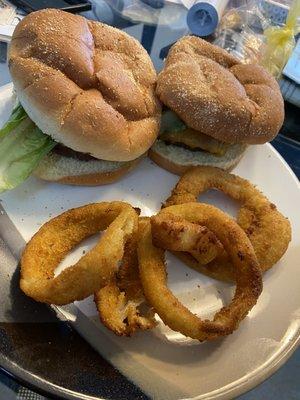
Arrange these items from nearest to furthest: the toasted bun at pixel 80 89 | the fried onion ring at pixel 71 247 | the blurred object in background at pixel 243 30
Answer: the fried onion ring at pixel 71 247 → the toasted bun at pixel 80 89 → the blurred object in background at pixel 243 30

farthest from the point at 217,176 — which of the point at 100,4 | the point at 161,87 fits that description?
the point at 100,4

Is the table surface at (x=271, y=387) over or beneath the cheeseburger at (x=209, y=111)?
beneath

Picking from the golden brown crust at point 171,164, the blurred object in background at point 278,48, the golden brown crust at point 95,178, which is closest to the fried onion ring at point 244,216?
the golden brown crust at point 171,164

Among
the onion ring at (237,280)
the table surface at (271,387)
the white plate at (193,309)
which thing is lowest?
the table surface at (271,387)

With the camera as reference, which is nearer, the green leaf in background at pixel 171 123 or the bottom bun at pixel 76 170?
the bottom bun at pixel 76 170

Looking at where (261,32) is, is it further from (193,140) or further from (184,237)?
(184,237)

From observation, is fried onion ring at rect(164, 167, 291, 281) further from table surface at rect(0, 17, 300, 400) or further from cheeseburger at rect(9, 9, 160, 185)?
table surface at rect(0, 17, 300, 400)

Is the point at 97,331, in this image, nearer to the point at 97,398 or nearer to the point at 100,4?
the point at 97,398

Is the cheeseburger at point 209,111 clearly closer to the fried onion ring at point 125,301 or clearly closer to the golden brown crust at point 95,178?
the golden brown crust at point 95,178

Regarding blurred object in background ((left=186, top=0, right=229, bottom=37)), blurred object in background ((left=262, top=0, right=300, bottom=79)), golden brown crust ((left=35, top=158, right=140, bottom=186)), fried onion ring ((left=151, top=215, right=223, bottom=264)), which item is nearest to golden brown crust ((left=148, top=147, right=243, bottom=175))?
golden brown crust ((left=35, top=158, right=140, bottom=186))
